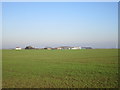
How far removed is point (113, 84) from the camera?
351 inches

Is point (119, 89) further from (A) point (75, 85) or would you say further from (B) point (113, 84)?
(A) point (75, 85)

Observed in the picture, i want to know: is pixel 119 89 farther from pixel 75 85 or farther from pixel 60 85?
pixel 60 85

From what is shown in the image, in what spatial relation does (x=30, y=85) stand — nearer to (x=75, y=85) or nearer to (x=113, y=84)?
(x=75, y=85)

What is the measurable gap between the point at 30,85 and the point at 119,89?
4.62 m

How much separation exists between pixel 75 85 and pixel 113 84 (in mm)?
2108

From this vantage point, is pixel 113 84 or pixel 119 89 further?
pixel 113 84

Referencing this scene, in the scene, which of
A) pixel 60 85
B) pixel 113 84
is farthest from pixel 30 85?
pixel 113 84

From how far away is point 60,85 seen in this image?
8.86 meters

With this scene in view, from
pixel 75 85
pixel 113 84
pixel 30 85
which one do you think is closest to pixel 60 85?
pixel 75 85

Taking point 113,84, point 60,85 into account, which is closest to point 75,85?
point 60,85

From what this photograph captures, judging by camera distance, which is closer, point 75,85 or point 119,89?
point 119,89

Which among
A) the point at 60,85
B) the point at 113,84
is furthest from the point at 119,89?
the point at 60,85

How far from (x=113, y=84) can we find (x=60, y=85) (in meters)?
2.92

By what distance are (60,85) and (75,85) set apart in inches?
32.2
